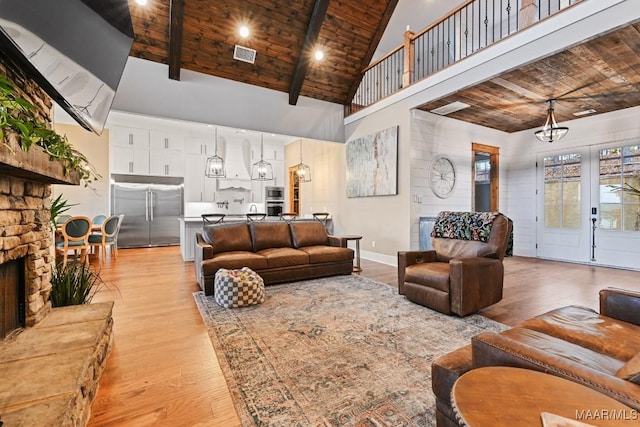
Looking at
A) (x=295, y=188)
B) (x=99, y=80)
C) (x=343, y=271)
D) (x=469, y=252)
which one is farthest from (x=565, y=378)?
(x=295, y=188)

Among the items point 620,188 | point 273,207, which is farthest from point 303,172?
point 620,188

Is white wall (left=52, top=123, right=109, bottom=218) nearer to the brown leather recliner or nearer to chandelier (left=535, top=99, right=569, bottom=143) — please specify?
the brown leather recliner

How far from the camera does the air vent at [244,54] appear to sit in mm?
5227

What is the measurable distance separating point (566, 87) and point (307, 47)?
13.8ft

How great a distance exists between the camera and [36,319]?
6.20 feet

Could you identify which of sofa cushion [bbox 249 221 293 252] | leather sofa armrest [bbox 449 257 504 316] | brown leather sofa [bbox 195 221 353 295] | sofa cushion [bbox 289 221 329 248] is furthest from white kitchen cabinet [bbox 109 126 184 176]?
leather sofa armrest [bbox 449 257 504 316]

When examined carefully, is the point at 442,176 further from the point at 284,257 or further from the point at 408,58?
the point at 284,257

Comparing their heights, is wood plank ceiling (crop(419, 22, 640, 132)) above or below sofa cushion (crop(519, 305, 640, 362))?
above

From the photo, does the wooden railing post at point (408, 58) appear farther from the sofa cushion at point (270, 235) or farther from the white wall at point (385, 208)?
the sofa cushion at point (270, 235)

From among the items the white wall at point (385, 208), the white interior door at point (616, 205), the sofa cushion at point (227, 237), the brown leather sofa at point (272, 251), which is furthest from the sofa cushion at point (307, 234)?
the white interior door at point (616, 205)

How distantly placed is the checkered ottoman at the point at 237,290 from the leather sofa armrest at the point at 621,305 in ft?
9.22

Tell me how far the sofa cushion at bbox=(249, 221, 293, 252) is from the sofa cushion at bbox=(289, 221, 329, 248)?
4.2 inches

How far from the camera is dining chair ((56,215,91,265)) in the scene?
4719 mm

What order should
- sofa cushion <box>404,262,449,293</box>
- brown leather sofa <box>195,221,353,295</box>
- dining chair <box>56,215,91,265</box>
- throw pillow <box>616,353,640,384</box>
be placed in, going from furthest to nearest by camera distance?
dining chair <box>56,215,91,265</box>
brown leather sofa <box>195,221,353,295</box>
sofa cushion <box>404,262,449,293</box>
throw pillow <box>616,353,640,384</box>
